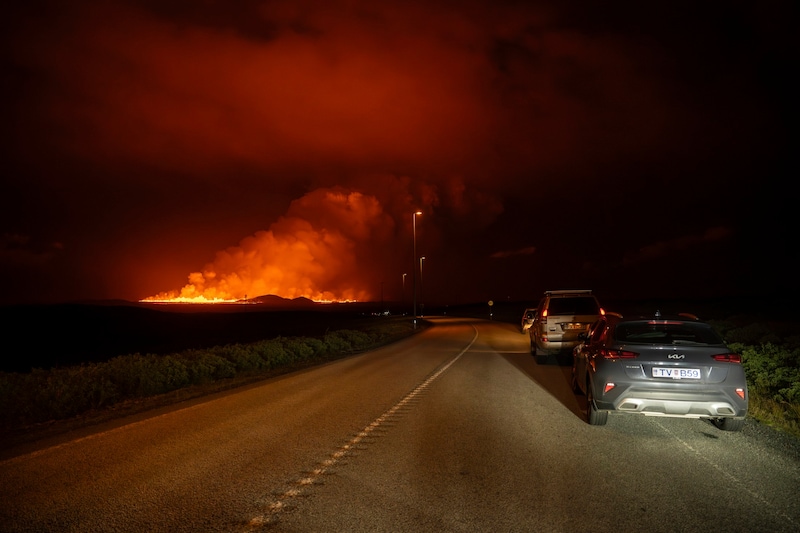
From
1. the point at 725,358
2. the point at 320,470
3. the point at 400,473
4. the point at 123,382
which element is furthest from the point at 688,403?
the point at 123,382

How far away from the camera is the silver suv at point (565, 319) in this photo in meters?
17.0

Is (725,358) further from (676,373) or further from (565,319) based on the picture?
(565,319)

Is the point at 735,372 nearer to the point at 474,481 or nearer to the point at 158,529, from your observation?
the point at 474,481

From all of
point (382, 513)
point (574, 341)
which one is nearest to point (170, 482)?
point (382, 513)

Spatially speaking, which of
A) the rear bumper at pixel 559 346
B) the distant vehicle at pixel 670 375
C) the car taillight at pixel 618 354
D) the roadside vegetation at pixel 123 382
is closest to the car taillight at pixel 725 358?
the distant vehicle at pixel 670 375

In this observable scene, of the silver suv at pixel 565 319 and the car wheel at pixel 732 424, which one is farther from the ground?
the silver suv at pixel 565 319

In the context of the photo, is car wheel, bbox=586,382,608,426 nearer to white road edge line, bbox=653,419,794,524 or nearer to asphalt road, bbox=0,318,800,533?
asphalt road, bbox=0,318,800,533

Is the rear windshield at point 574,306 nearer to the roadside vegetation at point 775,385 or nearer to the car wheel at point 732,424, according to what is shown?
the roadside vegetation at point 775,385

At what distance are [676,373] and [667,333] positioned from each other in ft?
3.99

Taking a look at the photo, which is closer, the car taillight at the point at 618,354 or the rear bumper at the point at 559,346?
the car taillight at the point at 618,354

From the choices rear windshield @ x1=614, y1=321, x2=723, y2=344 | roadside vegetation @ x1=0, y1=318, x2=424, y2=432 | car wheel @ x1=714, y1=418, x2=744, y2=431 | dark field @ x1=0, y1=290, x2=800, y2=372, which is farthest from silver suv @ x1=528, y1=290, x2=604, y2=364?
dark field @ x1=0, y1=290, x2=800, y2=372

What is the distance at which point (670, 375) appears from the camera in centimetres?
760

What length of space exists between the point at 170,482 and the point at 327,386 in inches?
290

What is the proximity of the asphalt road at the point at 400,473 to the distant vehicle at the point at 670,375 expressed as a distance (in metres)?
0.44
